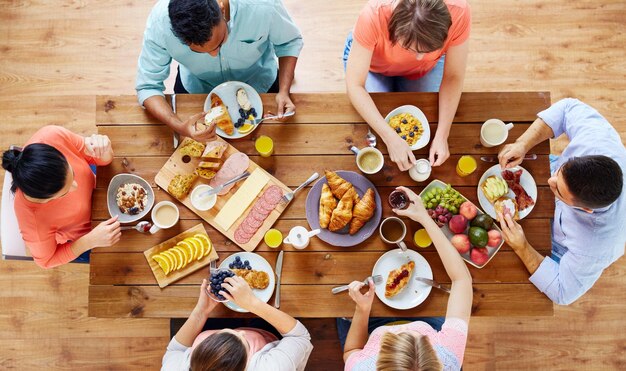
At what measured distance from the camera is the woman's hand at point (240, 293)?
86.9 inches

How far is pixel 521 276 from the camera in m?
2.35

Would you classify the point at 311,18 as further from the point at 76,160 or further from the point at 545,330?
the point at 545,330

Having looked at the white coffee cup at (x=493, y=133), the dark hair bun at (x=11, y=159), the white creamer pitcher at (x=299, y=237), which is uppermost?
the dark hair bun at (x=11, y=159)

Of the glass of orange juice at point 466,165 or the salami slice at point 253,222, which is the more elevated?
the glass of orange juice at point 466,165

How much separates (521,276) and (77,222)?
2.30 metres

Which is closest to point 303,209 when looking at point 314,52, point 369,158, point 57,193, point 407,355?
point 369,158

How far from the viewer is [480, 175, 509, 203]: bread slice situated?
2.37 meters

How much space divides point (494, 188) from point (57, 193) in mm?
2099

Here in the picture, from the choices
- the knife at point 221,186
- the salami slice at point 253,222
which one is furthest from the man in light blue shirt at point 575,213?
the knife at point 221,186

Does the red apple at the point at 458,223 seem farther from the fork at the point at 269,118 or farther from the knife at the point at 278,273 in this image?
the fork at the point at 269,118

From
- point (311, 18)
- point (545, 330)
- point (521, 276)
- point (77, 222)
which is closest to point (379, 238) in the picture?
point (521, 276)

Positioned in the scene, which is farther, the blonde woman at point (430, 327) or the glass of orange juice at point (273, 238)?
the glass of orange juice at point (273, 238)

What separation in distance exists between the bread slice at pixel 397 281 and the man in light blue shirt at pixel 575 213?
0.52 metres

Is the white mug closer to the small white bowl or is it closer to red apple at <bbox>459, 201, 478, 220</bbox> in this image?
red apple at <bbox>459, 201, 478, 220</bbox>
